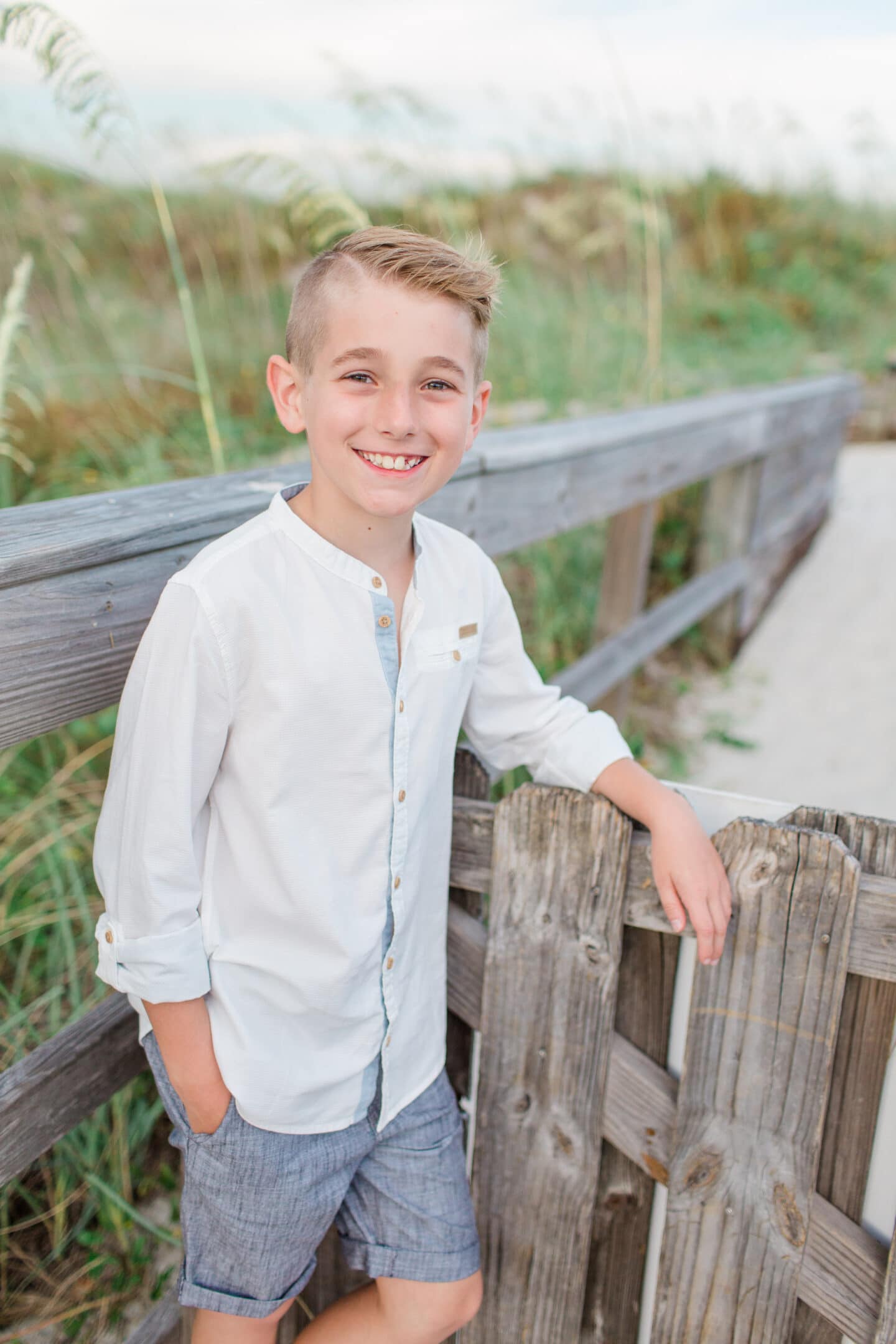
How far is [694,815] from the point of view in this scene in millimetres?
1269

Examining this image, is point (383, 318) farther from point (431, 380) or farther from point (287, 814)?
point (287, 814)

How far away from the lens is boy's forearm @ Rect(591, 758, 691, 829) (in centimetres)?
127

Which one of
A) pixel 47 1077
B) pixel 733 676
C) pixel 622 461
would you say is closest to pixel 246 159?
pixel 622 461

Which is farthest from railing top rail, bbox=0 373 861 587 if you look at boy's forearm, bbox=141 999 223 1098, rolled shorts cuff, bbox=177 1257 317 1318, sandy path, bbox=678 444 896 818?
sandy path, bbox=678 444 896 818

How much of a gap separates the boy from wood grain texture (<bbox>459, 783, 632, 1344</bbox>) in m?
0.11

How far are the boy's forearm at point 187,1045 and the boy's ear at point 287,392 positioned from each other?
66 cm

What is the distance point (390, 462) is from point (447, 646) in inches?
9.8

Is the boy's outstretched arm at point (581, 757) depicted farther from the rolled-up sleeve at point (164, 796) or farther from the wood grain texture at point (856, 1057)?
the rolled-up sleeve at point (164, 796)

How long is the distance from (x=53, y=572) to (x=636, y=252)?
6227mm

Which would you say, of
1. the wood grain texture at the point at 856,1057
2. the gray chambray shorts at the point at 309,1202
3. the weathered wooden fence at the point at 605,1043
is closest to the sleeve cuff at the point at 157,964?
the gray chambray shorts at the point at 309,1202

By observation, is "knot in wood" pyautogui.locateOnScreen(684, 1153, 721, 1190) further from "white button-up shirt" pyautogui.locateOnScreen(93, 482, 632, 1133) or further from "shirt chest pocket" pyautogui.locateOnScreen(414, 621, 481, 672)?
"shirt chest pocket" pyautogui.locateOnScreen(414, 621, 481, 672)

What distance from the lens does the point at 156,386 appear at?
433cm

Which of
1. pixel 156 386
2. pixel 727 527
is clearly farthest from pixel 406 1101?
pixel 156 386

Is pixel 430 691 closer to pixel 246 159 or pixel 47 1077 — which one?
pixel 47 1077
